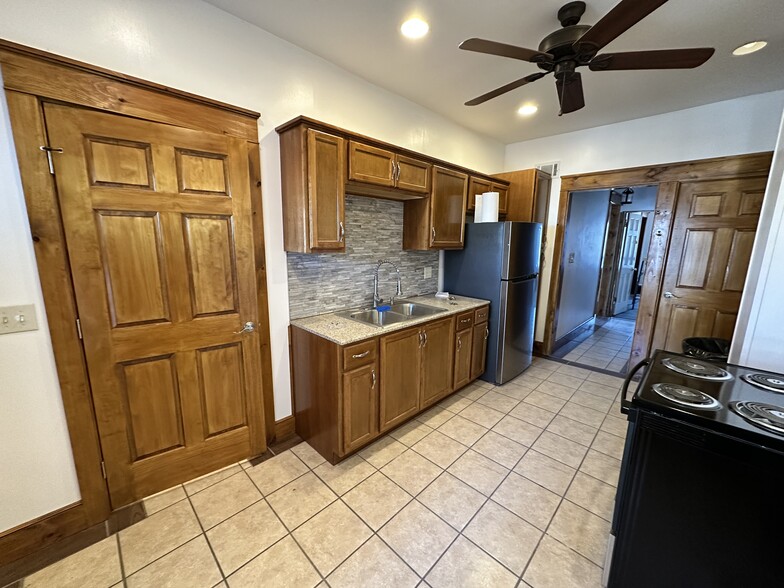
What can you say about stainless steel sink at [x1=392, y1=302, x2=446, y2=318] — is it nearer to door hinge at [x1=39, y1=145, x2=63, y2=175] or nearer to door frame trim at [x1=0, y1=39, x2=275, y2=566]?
door frame trim at [x1=0, y1=39, x2=275, y2=566]

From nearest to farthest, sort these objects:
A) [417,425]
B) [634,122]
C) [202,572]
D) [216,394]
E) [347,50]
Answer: [202,572]
[216,394]
[347,50]
[417,425]
[634,122]

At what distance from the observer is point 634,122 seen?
3.25 metres

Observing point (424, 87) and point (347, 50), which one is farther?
point (424, 87)

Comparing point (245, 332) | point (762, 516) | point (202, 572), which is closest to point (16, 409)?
point (245, 332)

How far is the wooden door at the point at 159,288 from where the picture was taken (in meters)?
1.48

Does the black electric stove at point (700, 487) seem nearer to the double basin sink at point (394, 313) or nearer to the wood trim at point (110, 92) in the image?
the double basin sink at point (394, 313)

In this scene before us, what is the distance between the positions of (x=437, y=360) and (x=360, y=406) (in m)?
0.86

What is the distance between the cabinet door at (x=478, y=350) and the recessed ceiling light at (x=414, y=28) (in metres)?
2.37

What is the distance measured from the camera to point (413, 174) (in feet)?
8.34

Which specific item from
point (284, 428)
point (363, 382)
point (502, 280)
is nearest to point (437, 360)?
point (363, 382)

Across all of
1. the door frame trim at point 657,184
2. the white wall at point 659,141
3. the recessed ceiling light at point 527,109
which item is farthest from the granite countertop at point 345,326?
the white wall at point 659,141

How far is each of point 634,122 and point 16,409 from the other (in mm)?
5296

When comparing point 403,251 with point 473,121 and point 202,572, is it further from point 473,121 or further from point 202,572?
point 202,572

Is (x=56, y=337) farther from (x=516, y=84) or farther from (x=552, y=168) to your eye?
(x=552, y=168)
